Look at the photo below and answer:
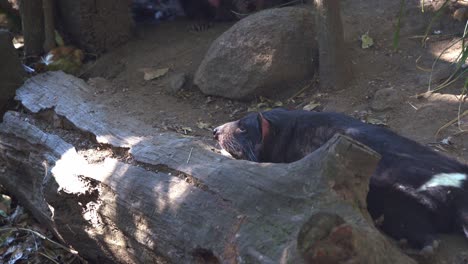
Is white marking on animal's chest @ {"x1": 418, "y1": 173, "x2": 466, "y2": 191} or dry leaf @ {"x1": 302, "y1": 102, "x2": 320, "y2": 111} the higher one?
white marking on animal's chest @ {"x1": 418, "y1": 173, "x2": 466, "y2": 191}

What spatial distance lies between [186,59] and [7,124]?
80.1 inches

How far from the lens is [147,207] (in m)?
3.07

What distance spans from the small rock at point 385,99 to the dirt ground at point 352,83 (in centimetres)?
1

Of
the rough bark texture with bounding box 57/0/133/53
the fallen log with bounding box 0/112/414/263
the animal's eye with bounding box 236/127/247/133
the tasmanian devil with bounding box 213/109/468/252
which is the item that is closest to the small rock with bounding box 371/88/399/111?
the tasmanian devil with bounding box 213/109/468/252

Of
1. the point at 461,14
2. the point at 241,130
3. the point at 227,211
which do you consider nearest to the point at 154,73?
the point at 241,130

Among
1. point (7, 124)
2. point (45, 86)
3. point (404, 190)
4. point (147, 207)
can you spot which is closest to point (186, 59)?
point (45, 86)

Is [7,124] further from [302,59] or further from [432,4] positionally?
[432,4]

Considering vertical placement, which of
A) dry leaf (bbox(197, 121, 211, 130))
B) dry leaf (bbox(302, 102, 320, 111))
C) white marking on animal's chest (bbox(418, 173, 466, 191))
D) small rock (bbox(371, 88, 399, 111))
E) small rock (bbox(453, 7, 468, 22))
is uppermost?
white marking on animal's chest (bbox(418, 173, 466, 191))

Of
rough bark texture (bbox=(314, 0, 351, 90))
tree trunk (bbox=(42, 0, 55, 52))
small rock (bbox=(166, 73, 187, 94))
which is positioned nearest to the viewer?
rough bark texture (bbox=(314, 0, 351, 90))

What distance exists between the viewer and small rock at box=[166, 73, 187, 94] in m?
5.66

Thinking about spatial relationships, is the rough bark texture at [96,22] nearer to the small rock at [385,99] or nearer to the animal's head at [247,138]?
the animal's head at [247,138]

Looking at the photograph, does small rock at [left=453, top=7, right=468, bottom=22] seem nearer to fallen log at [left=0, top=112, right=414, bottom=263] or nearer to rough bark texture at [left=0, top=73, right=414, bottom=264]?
rough bark texture at [left=0, top=73, right=414, bottom=264]

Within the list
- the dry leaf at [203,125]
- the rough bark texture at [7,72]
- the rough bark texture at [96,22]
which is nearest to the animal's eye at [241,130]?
the dry leaf at [203,125]

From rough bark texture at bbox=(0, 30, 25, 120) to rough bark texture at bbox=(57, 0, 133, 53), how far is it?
1.07m
